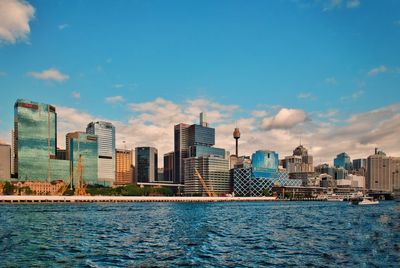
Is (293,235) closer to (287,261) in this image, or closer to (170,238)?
(170,238)

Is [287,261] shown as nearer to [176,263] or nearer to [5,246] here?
[176,263]

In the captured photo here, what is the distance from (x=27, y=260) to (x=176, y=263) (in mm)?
15689

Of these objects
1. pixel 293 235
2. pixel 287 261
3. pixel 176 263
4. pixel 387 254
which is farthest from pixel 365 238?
pixel 176 263

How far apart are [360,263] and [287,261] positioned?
7.36 meters

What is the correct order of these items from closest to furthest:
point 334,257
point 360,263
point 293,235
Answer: point 360,263 → point 334,257 → point 293,235

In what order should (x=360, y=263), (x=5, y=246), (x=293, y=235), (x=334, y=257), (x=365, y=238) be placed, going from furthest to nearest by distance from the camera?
1. (x=293, y=235)
2. (x=365, y=238)
3. (x=5, y=246)
4. (x=334, y=257)
5. (x=360, y=263)

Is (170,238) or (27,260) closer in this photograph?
(27,260)

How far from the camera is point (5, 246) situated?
52.2 m

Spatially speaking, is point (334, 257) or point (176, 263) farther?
point (334, 257)

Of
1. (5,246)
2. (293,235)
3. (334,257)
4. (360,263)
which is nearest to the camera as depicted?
(360,263)

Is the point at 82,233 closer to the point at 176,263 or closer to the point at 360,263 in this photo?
the point at 176,263

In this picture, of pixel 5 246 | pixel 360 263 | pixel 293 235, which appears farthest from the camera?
pixel 293 235

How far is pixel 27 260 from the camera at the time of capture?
4259cm

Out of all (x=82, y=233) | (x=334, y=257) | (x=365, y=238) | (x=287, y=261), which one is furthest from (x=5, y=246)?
(x=365, y=238)
